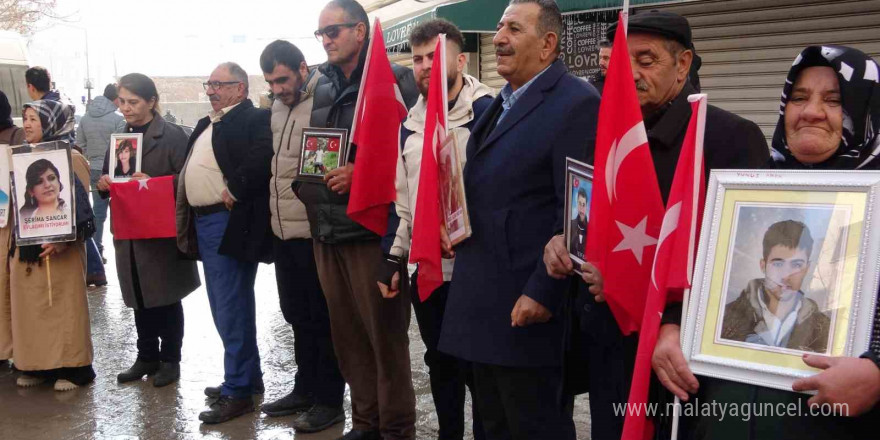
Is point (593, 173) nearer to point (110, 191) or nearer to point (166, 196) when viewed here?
point (166, 196)

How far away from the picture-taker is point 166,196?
224 inches

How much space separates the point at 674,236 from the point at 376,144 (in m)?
2.06

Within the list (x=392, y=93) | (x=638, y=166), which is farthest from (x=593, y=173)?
(x=392, y=93)

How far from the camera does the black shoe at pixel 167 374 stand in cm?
582

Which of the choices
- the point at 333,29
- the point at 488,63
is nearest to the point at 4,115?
the point at 333,29

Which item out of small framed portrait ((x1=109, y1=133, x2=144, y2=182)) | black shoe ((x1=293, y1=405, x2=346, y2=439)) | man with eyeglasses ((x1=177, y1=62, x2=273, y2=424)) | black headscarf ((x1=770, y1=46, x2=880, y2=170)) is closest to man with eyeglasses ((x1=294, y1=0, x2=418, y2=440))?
black shoe ((x1=293, y1=405, x2=346, y2=439))

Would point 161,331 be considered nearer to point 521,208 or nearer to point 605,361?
point 521,208

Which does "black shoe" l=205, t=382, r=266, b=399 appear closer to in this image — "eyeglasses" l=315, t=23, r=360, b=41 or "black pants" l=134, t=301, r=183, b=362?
"black pants" l=134, t=301, r=183, b=362

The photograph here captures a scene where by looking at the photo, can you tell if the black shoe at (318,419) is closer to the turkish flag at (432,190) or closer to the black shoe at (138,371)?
the black shoe at (138,371)

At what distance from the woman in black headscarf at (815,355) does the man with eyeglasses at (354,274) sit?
224cm

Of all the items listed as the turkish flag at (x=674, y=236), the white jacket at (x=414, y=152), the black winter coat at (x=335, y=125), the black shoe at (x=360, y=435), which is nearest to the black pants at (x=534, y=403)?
the turkish flag at (x=674, y=236)

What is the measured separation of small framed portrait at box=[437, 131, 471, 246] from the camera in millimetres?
3033

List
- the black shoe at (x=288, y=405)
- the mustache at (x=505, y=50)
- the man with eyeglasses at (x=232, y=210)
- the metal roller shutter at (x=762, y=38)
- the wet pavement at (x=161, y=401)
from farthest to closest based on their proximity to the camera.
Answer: the metal roller shutter at (x=762, y=38)
the black shoe at (x=288, y=405)
the man with eyeglasses at (x=232, y=210)
the wet pavement at (x=161, y=401)
the mustache at (x=505, y=50)

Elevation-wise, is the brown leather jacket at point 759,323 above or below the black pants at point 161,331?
above
